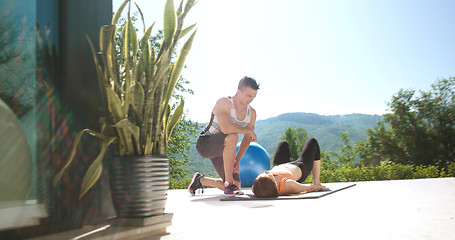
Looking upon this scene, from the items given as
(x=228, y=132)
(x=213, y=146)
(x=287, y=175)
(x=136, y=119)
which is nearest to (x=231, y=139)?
(x=228, y=132)

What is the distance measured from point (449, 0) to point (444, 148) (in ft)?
44.4

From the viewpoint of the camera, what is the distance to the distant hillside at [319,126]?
1981 inches

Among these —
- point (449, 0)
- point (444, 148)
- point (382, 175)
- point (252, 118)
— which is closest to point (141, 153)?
point (252, 118)

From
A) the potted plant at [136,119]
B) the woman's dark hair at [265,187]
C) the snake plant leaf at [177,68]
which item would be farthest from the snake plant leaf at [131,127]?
the woman's dark hair at [265,187]

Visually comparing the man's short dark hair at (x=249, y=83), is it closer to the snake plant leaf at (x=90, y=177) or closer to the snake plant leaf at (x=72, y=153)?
the snake plant leaf at (x=72, y=153)

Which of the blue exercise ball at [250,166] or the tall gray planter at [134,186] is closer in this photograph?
the tall gray planter at [134,186]

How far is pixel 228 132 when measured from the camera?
13.6 feet

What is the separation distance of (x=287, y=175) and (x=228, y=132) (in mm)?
899

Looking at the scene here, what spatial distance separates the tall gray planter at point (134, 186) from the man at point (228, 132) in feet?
7.24

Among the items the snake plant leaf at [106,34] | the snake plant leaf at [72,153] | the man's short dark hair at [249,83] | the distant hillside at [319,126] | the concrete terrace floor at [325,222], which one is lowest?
the concrete terrace floor at [325,222]

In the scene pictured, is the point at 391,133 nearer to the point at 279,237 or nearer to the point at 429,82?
the point at 429,82

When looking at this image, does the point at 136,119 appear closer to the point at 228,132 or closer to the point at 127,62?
the point at 127,62

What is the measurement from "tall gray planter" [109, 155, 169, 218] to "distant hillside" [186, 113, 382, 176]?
4584 cm

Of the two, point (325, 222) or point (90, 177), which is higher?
point (90, 177)
